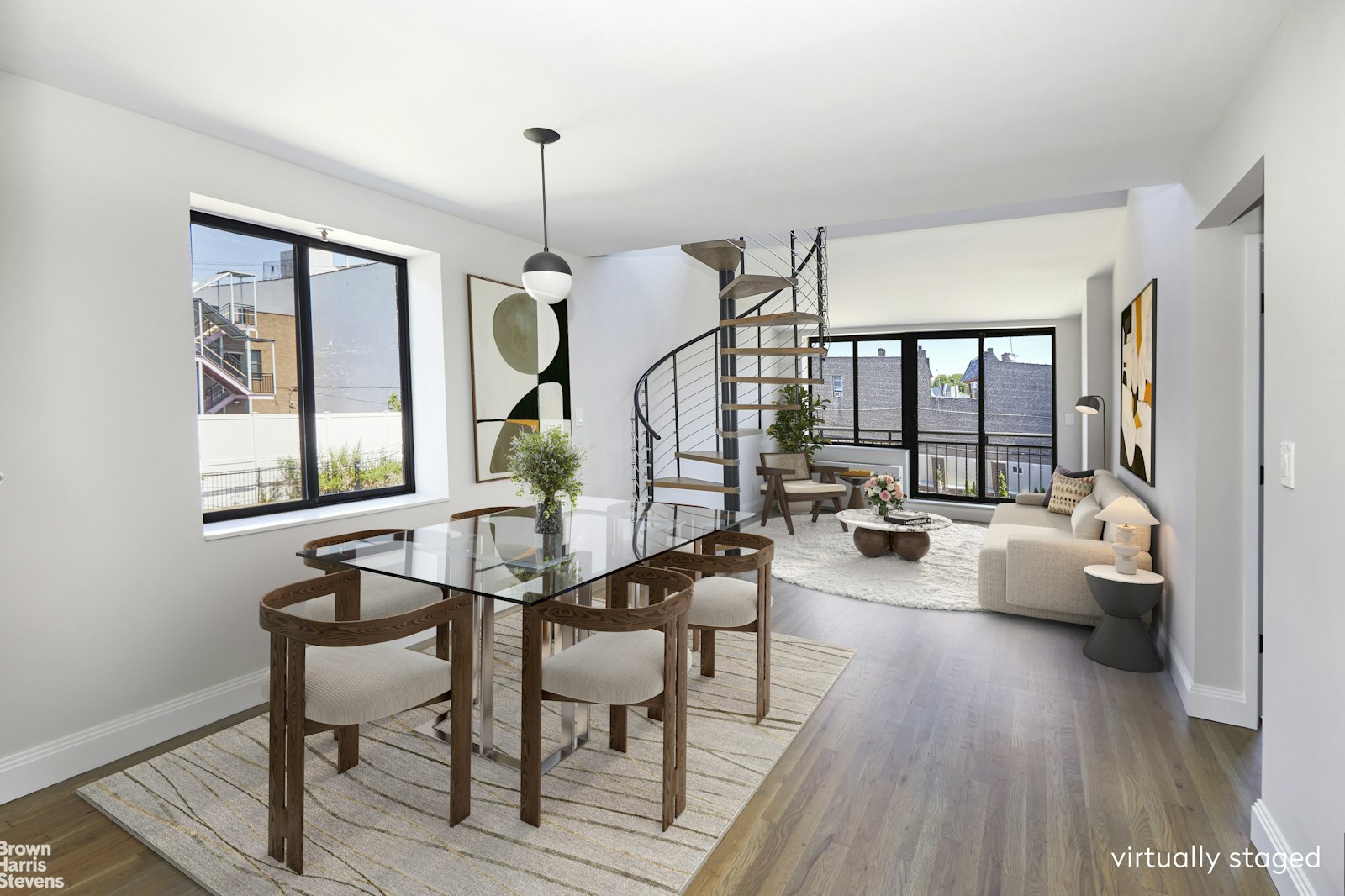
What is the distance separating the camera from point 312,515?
338cm

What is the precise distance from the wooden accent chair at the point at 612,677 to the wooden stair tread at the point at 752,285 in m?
3.41

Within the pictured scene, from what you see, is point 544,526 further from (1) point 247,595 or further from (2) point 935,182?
(2) point 935,182

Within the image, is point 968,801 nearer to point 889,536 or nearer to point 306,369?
point 306,369

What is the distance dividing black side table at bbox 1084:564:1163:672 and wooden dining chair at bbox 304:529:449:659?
3.22m

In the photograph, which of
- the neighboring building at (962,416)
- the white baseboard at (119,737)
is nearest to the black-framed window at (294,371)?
the white baseboard at (119,737)

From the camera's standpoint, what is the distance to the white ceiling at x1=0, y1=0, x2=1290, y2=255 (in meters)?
1.94

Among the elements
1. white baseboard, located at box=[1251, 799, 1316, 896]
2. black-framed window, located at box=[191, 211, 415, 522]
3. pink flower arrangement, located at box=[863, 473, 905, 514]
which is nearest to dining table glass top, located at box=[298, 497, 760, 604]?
black-framed window, located at box=[191, 211, 415, 522]

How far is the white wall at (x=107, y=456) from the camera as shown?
2.35 metres

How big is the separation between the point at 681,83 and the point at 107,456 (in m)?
2.55

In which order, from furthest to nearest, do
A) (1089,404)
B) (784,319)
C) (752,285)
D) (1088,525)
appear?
(1089,404)
(752,285)
(784,319)
(1088,525)

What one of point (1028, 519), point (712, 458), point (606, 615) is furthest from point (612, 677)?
point (1028, 519)

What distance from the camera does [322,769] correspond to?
8.13 ft

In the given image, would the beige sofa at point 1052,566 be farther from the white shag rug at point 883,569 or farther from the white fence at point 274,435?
the white fence at point 274,435

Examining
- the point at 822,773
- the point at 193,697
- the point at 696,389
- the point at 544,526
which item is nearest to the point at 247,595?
the point at 193,697
